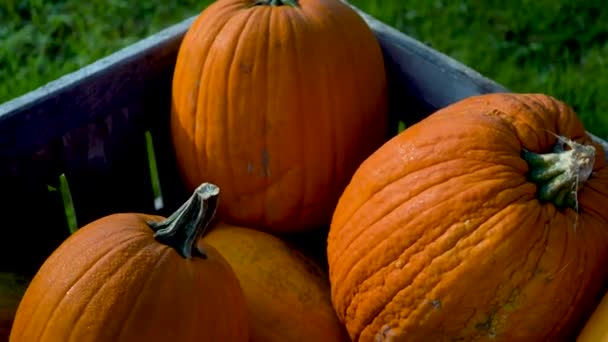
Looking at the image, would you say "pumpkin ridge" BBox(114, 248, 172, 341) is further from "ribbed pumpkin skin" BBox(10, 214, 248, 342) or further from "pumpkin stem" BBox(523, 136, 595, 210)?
"pumpkin stem" BBox(523, 136, 595, 210)

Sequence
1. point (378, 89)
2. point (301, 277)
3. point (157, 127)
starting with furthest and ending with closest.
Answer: point (157, 127), point (378, 89), point (301, 277)

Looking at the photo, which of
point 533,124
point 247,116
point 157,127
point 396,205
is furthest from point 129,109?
point 533,124

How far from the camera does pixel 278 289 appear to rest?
67.1 inches

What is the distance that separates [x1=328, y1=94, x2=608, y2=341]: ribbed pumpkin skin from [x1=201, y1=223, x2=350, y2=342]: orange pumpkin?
18 centimetres

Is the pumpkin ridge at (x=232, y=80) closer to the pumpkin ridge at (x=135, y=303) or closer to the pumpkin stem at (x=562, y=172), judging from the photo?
the pumpkin ridge at (x=135, y=303)

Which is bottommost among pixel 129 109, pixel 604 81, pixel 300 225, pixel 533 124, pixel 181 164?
pixel 604 81

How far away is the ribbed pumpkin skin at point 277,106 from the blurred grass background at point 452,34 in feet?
4.64

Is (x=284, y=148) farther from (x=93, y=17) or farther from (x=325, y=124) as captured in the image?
(x=93, y=17)

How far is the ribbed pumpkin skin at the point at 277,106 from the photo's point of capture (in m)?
1.75

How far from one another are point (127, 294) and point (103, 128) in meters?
0.67

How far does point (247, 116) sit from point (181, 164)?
269 millimetres

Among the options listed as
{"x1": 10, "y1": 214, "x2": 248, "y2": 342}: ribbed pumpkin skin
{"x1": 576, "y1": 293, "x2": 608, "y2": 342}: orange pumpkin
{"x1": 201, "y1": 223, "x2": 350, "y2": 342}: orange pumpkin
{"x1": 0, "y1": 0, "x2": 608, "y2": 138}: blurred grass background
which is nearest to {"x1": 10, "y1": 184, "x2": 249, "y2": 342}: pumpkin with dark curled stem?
{"x1": 10, "y1": 214, "x2": 248, "y2": 342}: ribbed pumpkin skin

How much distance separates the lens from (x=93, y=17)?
11.3 feet

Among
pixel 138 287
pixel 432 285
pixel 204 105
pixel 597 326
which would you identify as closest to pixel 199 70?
pixel 204 105
